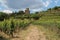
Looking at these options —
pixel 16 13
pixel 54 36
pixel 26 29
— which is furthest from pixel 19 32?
pixel 16 13

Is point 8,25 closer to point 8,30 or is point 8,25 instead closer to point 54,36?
point 8,30

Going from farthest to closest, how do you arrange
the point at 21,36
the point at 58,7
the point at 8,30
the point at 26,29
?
the point at 58,7, the point at 26,29, the point at 8,30, the point at 21,36

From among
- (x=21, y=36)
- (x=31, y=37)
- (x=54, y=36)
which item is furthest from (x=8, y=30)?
(x=54, y=36)

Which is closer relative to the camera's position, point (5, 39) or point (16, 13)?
point (5, 39)

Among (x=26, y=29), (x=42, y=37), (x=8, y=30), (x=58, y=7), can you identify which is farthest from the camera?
(x=58, y=7)

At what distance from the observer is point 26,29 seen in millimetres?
21156

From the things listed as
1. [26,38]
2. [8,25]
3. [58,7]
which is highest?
[58,7]

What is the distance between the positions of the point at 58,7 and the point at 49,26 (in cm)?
1441

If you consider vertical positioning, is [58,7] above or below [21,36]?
above

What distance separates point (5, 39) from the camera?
17.4 meters

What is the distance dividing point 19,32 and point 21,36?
1.92 meters

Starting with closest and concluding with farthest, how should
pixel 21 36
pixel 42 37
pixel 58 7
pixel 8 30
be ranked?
pixel 42 37, pixel 21 36, pixel 8 30, pixel 58 7

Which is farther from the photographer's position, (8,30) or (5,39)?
(8,30)

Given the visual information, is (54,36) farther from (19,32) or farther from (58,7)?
(58,7)
